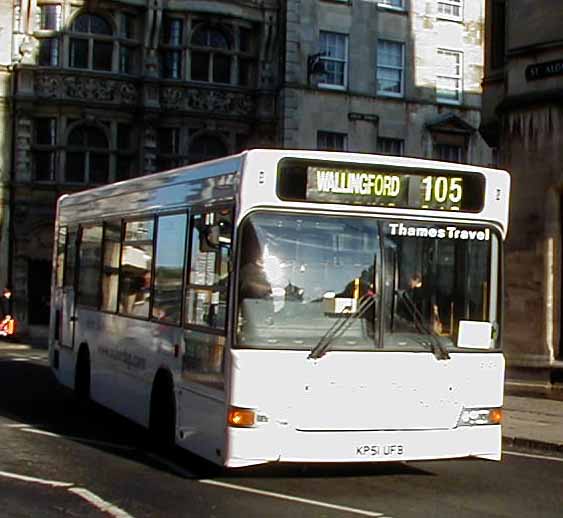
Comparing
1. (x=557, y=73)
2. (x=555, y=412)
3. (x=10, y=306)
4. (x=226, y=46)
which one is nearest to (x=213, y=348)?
(x=555, y=412)

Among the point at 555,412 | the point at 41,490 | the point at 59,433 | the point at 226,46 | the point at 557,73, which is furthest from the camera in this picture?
the point at 226,46

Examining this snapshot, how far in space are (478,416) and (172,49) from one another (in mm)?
33617

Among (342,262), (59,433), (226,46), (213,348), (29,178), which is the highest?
(226,46)

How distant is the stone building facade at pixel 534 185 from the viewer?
19.3 meters

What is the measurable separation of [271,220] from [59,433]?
4.96 m

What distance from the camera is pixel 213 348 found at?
9602 millimetres

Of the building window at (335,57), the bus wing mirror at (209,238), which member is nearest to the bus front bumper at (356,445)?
the bus wing mirror at (209,238)

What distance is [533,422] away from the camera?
51.4 ft

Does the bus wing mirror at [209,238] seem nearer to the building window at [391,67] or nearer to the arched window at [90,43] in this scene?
the arched window at [90,43]

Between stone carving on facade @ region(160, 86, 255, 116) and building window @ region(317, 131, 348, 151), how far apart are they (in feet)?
9.61

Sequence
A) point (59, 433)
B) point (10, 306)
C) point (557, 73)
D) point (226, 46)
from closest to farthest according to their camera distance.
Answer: point (59, 433) < point (557, 73) < point (10, 306) < point (226, 46)

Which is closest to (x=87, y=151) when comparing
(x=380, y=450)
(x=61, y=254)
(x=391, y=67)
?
(x=391, y=67)

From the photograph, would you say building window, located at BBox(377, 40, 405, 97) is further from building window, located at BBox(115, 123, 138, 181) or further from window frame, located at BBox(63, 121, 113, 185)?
window frame, located at BBox(63, 121, 113, 185)

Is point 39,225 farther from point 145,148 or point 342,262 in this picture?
point 342,262
